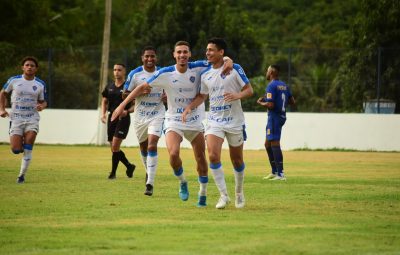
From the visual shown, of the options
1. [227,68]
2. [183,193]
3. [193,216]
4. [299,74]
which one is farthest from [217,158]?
[299,74]

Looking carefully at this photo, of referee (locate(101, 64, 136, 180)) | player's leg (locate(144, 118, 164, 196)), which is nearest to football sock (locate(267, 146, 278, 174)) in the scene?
referee (locate(101, 64, 136, 180))

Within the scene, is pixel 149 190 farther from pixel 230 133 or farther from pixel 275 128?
pixel 275 128

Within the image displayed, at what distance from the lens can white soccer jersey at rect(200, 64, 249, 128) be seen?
1284 cm

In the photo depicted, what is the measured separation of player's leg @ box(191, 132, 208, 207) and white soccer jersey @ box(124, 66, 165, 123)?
2807 mm

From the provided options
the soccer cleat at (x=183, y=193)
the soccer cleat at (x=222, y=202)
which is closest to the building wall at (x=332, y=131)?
the soccer cleat at (x=183, y=193)

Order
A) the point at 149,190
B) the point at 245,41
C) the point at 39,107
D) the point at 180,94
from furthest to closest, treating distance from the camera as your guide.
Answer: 1. the point at 245,41
2. the point at 39,107
3. the point at 149,190
4. the point at 180,94

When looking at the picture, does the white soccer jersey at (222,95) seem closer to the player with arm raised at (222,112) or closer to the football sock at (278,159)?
the player with arm raised at (222,112)

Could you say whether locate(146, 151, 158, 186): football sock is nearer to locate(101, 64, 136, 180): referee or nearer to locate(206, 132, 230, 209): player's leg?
locate(206, 132, 230, 209): player's leg

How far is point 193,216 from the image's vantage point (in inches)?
474

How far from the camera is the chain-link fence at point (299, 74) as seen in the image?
32719 millimetres

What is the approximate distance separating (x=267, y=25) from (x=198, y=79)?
66.8 m

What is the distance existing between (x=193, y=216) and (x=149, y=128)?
Answer: 415 centimetres

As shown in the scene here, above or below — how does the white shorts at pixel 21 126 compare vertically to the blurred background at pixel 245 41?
below

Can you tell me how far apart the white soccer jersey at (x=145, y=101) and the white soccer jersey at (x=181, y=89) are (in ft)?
8.87
